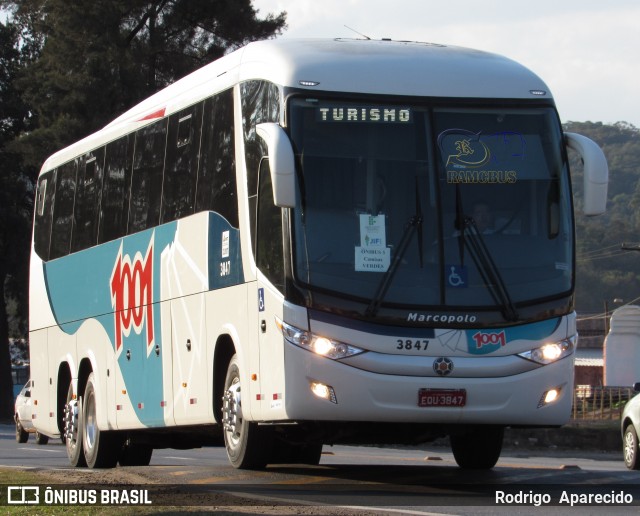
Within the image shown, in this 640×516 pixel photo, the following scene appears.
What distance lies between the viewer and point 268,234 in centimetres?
1291

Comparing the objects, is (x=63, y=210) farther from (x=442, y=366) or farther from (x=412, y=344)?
(x=442, y=366)

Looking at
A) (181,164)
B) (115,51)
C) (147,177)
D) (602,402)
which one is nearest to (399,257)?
(181,164)

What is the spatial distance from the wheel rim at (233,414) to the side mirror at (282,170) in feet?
7.79

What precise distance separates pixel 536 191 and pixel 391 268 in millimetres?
1569

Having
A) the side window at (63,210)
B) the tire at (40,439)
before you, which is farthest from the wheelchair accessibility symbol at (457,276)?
the tire at (40,439)

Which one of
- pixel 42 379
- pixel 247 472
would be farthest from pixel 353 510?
pixel 42 379

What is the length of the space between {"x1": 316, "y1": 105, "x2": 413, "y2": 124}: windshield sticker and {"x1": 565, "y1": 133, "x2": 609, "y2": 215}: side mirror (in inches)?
61.3

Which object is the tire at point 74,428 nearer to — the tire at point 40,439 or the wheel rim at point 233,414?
the wheel rim at point 233,414

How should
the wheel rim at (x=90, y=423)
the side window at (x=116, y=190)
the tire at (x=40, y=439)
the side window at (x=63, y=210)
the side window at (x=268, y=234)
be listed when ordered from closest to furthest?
the side window at (x=268, y=234), the side window at (x=116, y=190), the wheel rim at (x=90, y=423), the side window at (x=63, y=210), the tire at (x=40, y=439)

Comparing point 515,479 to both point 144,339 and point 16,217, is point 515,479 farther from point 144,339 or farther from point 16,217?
point 16,217

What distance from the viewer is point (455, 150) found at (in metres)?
12.8

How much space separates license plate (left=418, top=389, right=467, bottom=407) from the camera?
40.0 ft

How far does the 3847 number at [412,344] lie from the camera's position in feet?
40.0

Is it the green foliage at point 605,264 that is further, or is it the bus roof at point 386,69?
the green foliage at point 605,264
